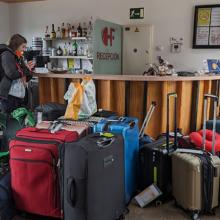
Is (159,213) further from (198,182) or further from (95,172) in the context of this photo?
A: (95,172)

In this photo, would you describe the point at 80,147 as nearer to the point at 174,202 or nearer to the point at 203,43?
the point at 174,202

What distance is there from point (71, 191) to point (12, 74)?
151 cm

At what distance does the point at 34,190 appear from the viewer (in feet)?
6.35

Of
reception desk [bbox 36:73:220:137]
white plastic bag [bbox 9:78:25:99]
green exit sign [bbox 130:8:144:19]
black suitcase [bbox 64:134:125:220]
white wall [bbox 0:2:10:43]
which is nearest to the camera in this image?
black suitcase [bbox 64:134:125:220]

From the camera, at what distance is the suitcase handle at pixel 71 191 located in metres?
1.72

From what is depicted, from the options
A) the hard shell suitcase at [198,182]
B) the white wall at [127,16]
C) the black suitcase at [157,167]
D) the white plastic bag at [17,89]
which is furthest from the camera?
the white wall at [127,16]

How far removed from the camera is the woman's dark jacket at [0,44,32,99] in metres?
2.75

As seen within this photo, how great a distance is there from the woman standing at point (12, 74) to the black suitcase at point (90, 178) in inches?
52.2

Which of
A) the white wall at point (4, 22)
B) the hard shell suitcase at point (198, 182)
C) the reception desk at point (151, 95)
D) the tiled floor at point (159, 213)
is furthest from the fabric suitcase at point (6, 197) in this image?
the white wall at point (4, 22)

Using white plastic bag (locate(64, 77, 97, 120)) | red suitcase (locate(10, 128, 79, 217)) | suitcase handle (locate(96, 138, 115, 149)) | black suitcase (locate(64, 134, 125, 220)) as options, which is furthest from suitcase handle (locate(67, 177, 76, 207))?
white plastic bag (locate(64, 77, 97, 120))

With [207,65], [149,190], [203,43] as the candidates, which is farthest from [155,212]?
[203,43]

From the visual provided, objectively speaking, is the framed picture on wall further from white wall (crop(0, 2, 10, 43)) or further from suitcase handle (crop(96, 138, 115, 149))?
white wall (crop(0, 2, 10, 43))

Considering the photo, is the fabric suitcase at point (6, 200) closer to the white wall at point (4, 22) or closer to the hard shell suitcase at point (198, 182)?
the hard shell suitcase at point (198, 182)

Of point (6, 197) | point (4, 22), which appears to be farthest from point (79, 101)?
point (4, 22)
